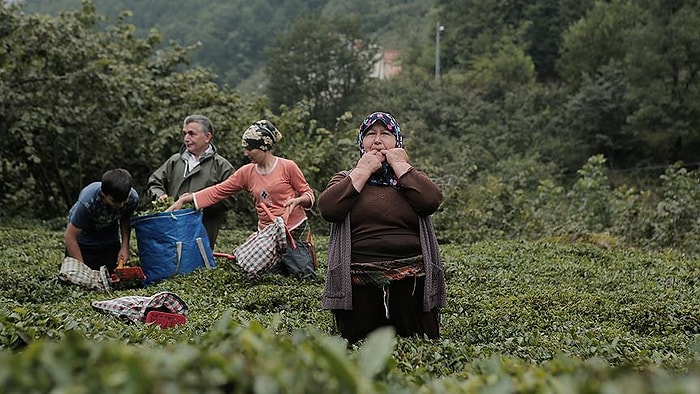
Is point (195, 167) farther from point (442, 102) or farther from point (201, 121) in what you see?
point (442, 102)

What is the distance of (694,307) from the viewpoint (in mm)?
5930

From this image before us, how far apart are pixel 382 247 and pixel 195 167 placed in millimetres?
3289

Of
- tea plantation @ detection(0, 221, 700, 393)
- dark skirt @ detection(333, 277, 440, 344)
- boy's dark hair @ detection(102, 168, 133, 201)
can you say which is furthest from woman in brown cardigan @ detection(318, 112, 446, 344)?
boy's dark hair @ detection(102, 168, 133, 201)

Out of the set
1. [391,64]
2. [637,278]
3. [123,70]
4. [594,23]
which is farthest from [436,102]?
[637,278]

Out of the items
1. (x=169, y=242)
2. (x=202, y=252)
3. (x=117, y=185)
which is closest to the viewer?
(x=117, y=185)

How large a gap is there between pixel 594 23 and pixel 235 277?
3282cm

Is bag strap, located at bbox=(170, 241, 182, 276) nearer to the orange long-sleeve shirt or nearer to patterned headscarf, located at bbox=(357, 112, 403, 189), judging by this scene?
the orange long-sleeve shirt

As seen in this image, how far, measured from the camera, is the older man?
7.00 meters

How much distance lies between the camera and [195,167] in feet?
23.1

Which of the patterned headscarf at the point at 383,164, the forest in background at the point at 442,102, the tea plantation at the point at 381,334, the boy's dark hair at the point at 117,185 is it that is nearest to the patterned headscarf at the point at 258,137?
the boy's dark hair at the point at 117,185

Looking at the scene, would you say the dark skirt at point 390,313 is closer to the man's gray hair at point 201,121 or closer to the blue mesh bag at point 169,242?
the blue mesh bag at point 169,242

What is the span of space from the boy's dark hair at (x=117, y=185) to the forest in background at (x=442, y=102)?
631cm

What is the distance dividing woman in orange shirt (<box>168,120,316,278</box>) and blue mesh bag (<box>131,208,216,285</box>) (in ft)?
0.40

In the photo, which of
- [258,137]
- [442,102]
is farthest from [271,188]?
[442,102]
